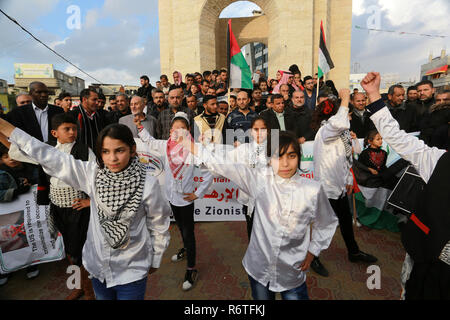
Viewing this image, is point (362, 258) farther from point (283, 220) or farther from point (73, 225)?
point (73, 225)

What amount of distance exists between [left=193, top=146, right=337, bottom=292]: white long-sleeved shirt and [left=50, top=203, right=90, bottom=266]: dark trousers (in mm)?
1684

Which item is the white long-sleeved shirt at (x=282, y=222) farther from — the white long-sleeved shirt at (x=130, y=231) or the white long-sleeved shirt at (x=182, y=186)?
the white long-sleeved shirt at (x=182, y=186)

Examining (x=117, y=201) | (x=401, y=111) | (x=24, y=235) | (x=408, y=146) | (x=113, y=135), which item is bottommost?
(x=24, y=235)

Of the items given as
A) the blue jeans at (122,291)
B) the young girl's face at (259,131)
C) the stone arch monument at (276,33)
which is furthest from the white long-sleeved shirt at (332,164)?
the stone arch monument at (276,33)

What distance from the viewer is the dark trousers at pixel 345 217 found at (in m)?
3.13

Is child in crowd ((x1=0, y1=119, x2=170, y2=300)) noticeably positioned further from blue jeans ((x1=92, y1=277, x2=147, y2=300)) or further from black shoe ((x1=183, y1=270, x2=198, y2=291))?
black shoe ((x1=183, y1=270, x2=198, y2=291))

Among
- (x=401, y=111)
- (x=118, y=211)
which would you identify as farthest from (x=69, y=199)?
(x=401, y=111)

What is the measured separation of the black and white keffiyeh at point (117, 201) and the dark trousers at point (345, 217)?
2509mm

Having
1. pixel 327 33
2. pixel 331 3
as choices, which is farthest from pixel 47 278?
pixel 331 3

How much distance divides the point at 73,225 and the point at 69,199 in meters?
0.28

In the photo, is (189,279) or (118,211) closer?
(118,211)

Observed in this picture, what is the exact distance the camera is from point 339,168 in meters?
2.96

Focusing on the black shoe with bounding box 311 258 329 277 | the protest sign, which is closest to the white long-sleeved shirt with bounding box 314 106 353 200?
the black shoe with bounding box 311 258 329 277

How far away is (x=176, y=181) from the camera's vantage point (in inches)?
113
